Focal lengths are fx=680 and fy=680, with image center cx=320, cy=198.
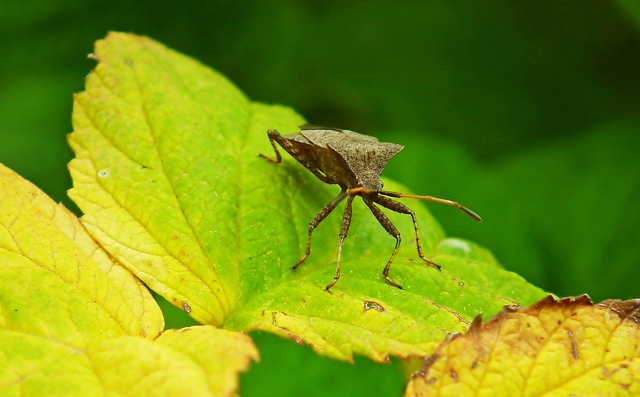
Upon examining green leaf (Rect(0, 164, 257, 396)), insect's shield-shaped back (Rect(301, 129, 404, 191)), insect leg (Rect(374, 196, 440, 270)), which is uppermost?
insect's shield-shaped back (Rect(301, 129, 404, 191))

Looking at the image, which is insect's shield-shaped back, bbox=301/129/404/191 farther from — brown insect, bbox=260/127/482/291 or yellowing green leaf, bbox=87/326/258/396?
yellowing green leaf, bbox=87/326/258/396

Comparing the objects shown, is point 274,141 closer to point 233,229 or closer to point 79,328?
point 233,229

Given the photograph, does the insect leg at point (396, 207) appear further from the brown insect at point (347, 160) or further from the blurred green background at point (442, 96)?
the blurred green background at point (442, 96)

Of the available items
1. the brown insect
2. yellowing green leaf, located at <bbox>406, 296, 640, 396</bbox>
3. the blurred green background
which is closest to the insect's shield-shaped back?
the brown insect

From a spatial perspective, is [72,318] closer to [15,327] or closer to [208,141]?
[15,327]

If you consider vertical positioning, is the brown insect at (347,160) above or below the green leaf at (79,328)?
above

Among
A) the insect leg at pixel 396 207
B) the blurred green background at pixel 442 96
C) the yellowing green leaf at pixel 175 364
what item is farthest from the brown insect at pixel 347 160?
the yellowing green leaf at pixel 175 364
